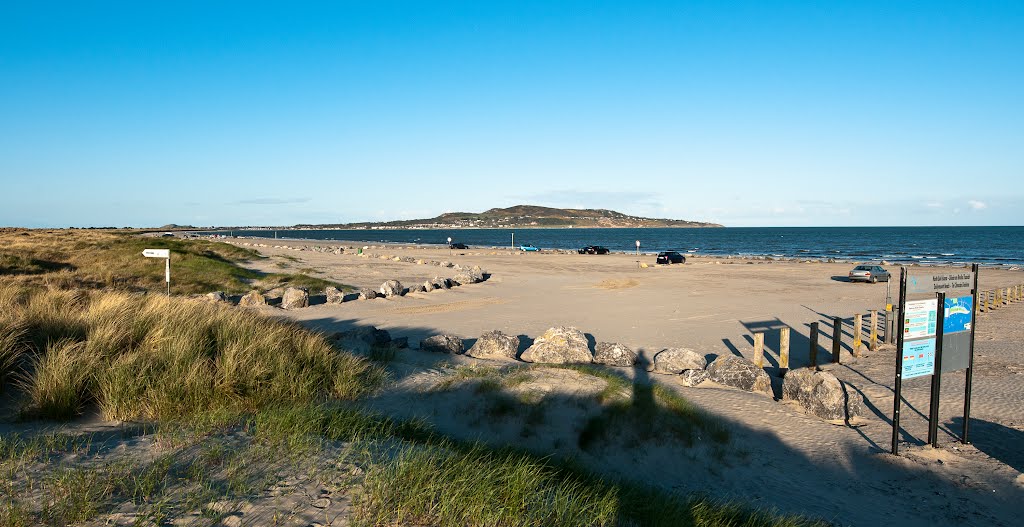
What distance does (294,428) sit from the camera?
17.1 feet

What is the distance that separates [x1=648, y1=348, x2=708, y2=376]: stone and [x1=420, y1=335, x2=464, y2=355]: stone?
12.5 feet

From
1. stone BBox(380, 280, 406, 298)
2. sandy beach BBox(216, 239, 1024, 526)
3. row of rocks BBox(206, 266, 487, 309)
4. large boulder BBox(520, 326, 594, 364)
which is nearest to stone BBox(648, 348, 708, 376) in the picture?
sandy beach BBox(216, 239, 1024, 526)

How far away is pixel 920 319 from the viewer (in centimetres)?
830

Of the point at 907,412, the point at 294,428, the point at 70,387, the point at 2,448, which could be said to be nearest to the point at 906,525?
the point at 907,412

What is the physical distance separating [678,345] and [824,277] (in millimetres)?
26258

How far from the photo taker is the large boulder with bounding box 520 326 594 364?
11.8 meters

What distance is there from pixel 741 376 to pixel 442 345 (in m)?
5.61

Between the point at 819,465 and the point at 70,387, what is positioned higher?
the point at 70,387

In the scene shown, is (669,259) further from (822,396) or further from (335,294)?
(822,396)

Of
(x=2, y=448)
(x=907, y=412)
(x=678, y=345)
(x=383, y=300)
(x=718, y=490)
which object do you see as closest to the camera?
(x=2, y=448)

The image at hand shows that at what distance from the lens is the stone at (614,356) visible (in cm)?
1188

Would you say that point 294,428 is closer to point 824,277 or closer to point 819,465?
point 819,465

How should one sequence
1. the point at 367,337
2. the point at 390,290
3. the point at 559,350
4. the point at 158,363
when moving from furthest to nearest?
the point at 390,290 → the point at 367,337 → the point at 559,350 → the point at 158,363

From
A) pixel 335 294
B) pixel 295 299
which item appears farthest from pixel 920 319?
pixel 335 294
